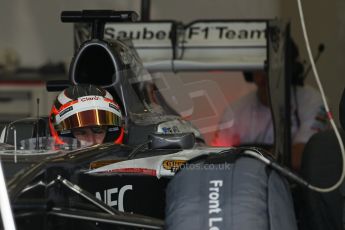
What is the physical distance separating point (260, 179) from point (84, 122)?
1092 mm

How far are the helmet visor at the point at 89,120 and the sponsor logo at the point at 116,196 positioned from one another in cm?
78

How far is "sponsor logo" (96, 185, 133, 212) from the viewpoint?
2848 mm

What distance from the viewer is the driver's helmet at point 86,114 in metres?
3.64

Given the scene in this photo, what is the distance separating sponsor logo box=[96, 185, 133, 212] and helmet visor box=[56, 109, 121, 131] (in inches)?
30.7

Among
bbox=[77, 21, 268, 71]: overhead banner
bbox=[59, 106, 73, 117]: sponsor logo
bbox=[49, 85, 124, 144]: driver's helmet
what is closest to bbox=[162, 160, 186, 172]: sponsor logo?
bbox=[49, 85, 124, 144]: driver's helmet

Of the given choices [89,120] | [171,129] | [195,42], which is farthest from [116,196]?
[195,42]

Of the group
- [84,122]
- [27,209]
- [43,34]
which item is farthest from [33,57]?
[27,209]

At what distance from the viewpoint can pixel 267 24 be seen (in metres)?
5.25

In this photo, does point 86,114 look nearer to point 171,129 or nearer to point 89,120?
point 89,120

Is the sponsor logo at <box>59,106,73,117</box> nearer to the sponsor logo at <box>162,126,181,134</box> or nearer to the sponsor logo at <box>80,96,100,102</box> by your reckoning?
the sponsor logo at <box>80,96,100,102</box>

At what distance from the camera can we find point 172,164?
2887mm

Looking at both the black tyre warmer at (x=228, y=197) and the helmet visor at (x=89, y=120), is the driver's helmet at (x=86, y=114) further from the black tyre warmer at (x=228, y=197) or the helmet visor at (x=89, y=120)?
the black tyre warmer at (x=228, y=197)

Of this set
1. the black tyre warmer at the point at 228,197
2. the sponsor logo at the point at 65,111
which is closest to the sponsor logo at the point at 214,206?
the black tyre warmer at the point at 228,197

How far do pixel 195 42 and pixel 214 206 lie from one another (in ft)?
9.22
